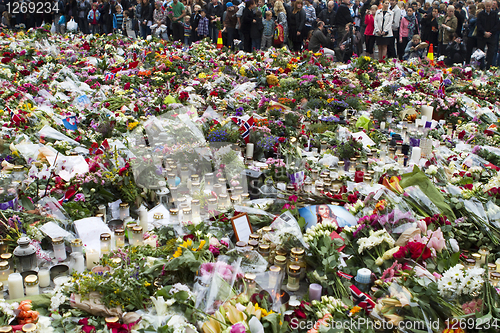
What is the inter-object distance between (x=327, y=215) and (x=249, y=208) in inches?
22.0

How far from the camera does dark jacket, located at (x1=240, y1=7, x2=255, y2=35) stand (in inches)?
426

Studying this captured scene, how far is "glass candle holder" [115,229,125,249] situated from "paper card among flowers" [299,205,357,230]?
3.98 feet

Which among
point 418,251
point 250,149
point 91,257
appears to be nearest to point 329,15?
point 250,149

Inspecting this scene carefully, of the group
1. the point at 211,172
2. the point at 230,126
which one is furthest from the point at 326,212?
the point at 230,126

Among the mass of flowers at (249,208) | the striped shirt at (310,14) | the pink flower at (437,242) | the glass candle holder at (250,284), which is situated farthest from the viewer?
the striped shirt at (310,14)

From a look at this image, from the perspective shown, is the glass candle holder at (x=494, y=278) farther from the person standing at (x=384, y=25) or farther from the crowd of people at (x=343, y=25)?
the person standing at (x=384, y=25)

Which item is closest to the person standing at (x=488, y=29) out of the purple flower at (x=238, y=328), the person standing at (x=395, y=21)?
the person standing at (x=395, y=21)

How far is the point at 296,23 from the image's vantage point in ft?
36.2

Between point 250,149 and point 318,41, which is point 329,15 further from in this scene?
point 250,149

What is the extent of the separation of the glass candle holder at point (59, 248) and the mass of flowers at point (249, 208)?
1 cm

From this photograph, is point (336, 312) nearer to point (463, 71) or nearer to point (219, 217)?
point (219, 217)

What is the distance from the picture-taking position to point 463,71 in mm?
8180

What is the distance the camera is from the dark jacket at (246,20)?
10820mm

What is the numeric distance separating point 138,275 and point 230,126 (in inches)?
102
